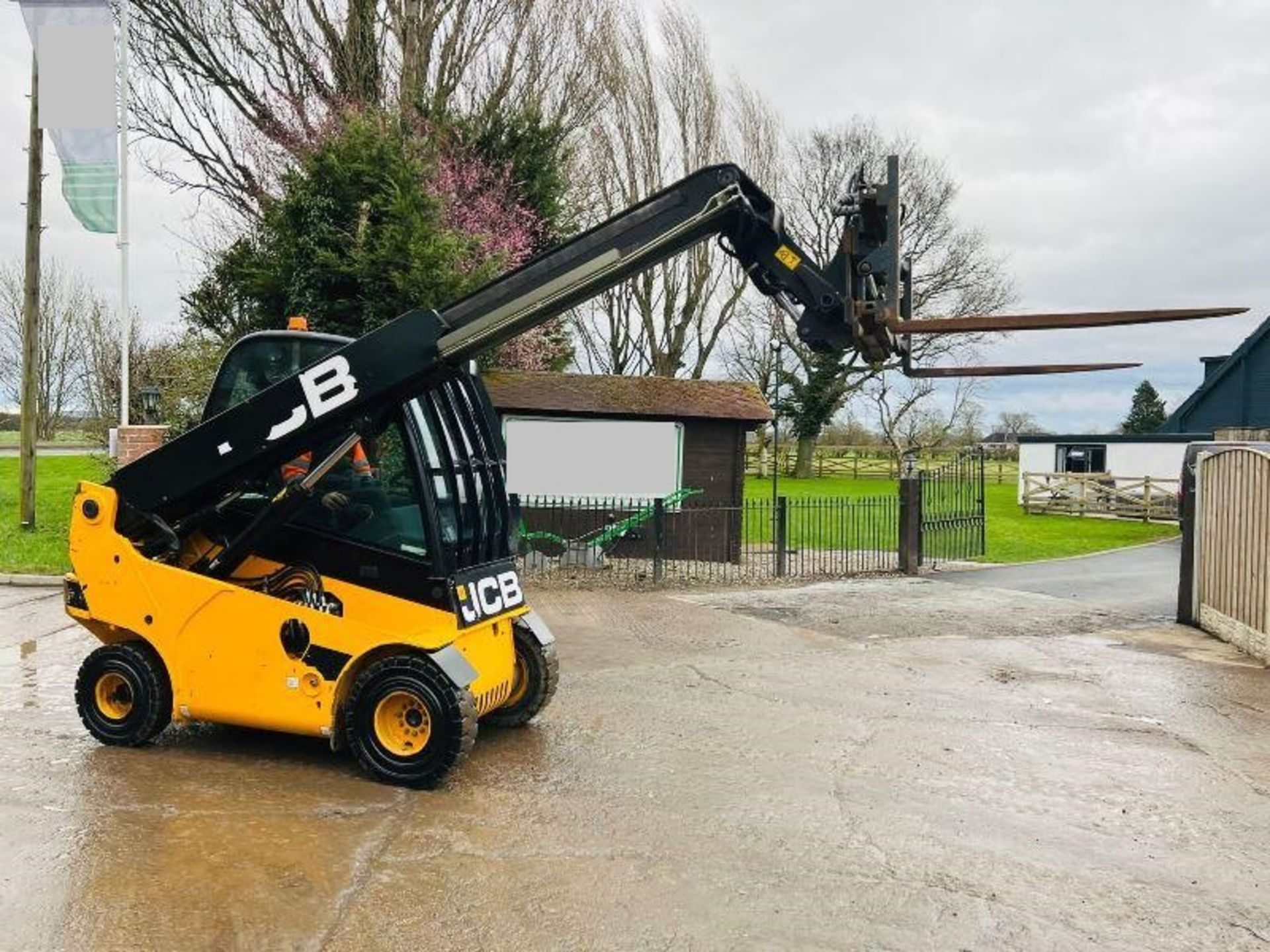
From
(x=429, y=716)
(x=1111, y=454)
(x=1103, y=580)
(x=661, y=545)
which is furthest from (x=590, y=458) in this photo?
(x=1111, y=454)

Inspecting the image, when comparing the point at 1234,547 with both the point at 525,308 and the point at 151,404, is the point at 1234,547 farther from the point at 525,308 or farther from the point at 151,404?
the point at 151,404

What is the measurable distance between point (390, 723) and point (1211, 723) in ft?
19.6

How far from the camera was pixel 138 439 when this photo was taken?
12789mm

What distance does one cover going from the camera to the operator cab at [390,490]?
18.2 feet

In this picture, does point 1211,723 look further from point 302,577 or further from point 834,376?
point 834,376

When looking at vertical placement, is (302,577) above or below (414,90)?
below

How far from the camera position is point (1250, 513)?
957cm

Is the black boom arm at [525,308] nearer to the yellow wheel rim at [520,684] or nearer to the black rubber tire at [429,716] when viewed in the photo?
the black rubber tire at [429,716]

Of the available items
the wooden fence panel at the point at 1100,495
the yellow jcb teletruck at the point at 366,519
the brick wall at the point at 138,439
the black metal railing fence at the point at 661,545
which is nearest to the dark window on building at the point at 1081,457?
the wooden fence panel at the point at 1100,495

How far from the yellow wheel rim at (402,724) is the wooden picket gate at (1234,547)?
7997 millimetres

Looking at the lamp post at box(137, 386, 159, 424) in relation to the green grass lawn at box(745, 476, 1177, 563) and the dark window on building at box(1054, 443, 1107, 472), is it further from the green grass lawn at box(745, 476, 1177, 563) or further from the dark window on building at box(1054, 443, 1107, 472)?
the dark window on building at box(1054, 443, 1107, 472)

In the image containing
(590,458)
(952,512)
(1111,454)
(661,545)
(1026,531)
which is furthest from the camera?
(1111,454)

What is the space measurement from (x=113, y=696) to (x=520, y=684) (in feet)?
8.23

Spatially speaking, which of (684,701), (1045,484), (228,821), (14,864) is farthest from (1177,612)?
(1045,484)
